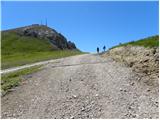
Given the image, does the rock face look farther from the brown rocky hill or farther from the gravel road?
the gravel road

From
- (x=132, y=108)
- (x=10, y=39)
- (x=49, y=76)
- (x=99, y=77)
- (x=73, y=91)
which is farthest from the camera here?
(x=10, y=39)

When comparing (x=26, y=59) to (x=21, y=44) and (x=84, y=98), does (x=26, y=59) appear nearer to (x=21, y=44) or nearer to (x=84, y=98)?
(x=84, y=98)

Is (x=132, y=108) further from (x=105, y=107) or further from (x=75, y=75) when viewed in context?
(x=75, y=75)

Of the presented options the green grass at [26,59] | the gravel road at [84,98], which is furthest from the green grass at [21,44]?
the gravel road at [84,98]

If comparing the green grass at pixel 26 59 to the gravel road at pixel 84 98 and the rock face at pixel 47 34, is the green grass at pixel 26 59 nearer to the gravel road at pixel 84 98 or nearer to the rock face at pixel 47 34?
the gravel road at pixel 84 98

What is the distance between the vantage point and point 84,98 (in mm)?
17672

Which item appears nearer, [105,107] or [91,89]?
[105,107]

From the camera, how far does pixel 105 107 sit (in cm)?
1593

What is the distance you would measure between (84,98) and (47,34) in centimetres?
15275

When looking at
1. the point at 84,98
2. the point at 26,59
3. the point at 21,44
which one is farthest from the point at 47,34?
the point at 84,98

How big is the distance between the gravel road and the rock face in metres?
135

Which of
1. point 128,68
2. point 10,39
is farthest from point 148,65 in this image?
point 10,39

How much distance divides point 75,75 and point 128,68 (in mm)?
4315

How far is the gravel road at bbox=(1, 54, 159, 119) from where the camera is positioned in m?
15.4
